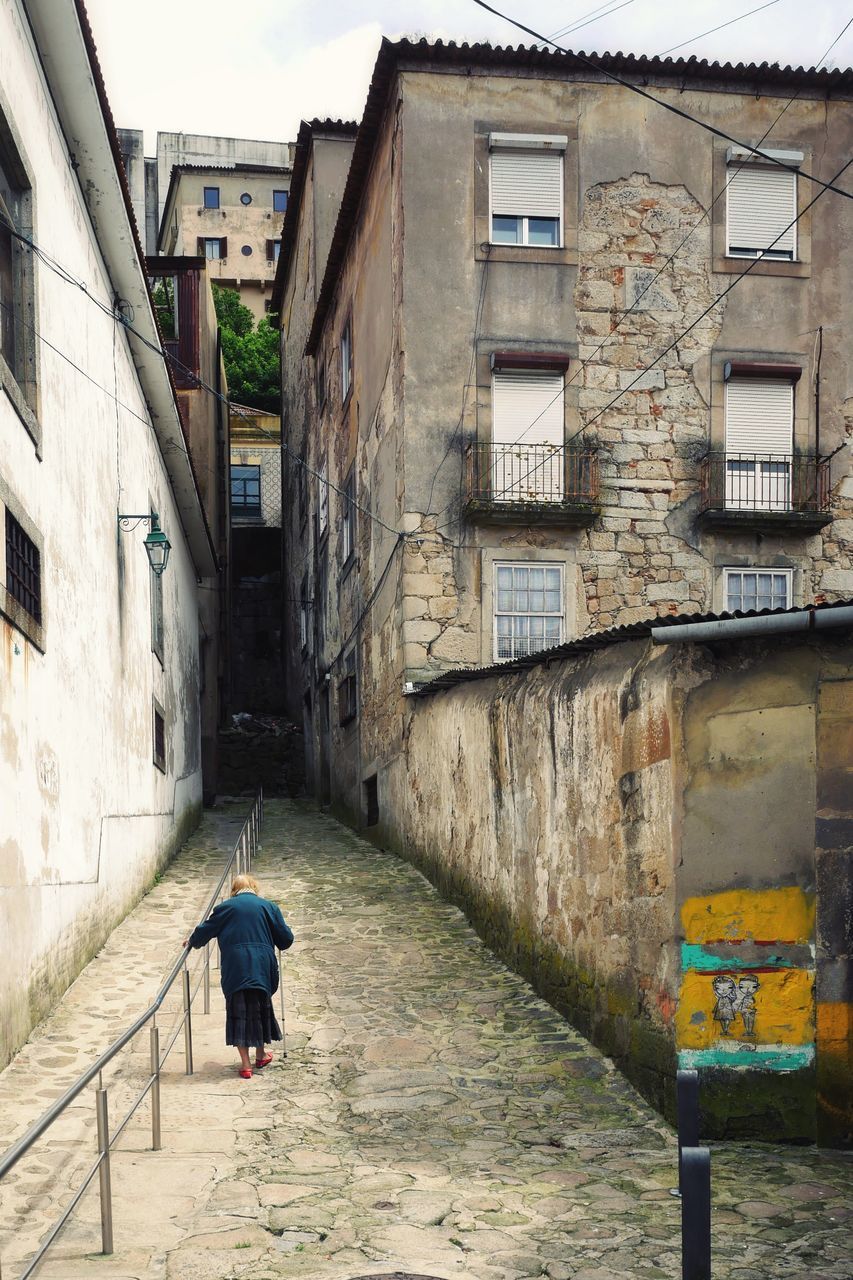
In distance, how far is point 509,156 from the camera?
16.5 m

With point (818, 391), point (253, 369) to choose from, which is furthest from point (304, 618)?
point (253, 369)

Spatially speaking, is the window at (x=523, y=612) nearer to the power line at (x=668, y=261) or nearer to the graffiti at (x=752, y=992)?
the power line at (x=668, y=261)

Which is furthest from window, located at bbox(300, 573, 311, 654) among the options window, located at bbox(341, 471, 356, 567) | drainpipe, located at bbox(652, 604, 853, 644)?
drainpipe, located at bbox(652, 604, 853, 644)

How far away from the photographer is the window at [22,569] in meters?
7.50

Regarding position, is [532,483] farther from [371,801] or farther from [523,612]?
[371,801]

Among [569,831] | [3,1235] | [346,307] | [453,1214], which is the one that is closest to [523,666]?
[569,831]

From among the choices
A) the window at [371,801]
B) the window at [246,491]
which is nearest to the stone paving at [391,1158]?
the window at [371,801]

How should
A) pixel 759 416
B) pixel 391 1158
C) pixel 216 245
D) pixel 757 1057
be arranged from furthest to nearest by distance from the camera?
1. pixel 216 245
2. pixel 759 416
3. pixel 757 1057
4. pixel 391 1158

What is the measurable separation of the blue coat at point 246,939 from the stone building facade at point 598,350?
801 cm

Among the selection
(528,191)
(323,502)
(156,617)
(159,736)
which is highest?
(528,191)

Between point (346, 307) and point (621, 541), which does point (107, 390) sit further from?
point (346, 307)

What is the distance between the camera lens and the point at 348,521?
21.4 meters

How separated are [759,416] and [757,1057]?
38.5 feet

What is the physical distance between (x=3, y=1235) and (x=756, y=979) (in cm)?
384
